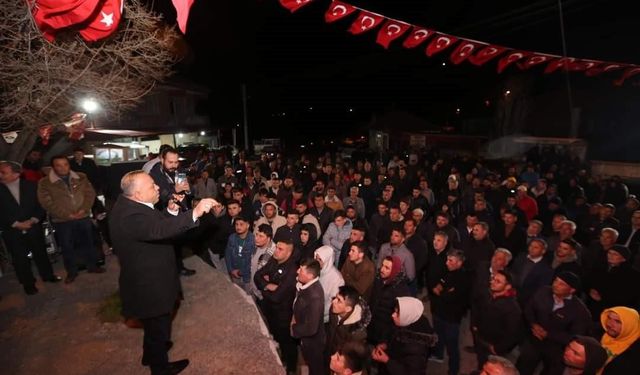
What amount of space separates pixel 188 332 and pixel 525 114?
1205 inches

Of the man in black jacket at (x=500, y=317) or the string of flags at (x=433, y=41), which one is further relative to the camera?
the string of flags at (x=433, y=41)

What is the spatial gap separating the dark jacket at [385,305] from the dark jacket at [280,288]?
1122 mm

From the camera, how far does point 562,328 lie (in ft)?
13.0

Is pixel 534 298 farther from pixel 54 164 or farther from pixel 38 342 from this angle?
pixel 54 164

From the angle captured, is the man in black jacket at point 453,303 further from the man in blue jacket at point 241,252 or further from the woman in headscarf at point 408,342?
the man in blue jacket at point 241,252

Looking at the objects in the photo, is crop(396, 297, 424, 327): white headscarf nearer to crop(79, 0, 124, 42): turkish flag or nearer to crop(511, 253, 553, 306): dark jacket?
crop(511, 253, 553, 306): dark jacket

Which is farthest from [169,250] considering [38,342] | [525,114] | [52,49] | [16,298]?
[525,114]

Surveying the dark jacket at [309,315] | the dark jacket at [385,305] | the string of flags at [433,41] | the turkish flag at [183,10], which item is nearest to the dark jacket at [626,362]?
the dark jacket at [385,305]

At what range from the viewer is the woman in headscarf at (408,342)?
3596mm

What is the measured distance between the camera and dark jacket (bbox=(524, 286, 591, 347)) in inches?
154

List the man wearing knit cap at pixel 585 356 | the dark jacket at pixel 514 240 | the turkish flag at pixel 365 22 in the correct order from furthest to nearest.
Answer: the turkish flag at pixel 365 22, the dark jacket at pixel 514 240, the man wearing knit cap at pixel 585 356

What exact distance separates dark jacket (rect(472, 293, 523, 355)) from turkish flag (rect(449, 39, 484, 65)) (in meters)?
5.86

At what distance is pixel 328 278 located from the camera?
4.73 meters

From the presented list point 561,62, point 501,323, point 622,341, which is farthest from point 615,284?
point 561,62
